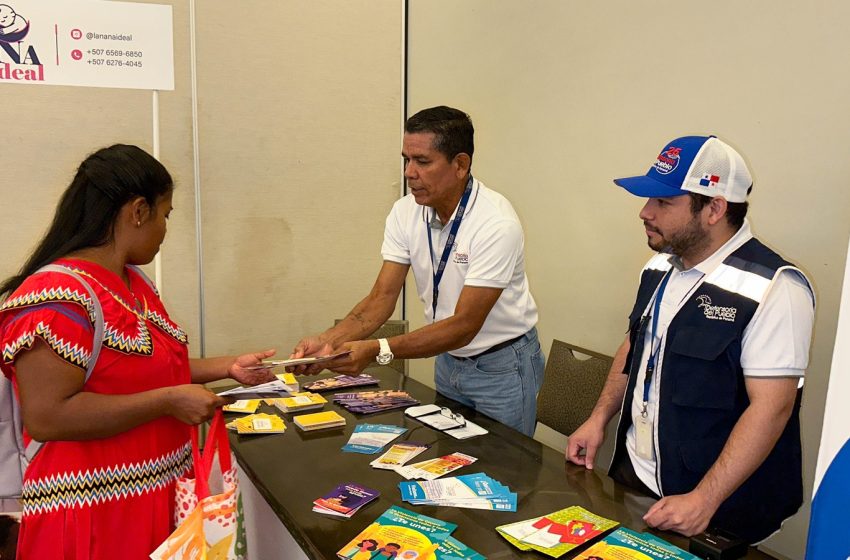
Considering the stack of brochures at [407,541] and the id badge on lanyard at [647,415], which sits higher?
the id badge on lanyard at [647,415]

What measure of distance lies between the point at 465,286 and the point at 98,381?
1286 mm

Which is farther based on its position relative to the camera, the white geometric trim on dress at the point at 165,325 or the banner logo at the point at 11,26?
the banner logo at the point at 11,26

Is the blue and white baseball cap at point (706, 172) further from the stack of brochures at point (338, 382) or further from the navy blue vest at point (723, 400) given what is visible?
the stack of brochures at point (338, 382)

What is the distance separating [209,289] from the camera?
4137mm

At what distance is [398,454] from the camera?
1.83 meters

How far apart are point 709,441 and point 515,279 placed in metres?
1.03

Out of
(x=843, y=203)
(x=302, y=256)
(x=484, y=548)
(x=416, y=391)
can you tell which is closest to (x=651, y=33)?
(x=843, y=203)

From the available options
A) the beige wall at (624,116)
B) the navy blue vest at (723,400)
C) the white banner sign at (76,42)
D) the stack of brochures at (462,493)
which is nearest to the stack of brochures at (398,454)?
the stack of brochures at (462,493)

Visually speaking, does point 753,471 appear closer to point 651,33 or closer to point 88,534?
point 88,534

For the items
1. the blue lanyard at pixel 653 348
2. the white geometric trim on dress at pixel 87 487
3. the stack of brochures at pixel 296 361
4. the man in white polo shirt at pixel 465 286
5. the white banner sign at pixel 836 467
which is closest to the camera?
the white banner sign at pixel 836 467

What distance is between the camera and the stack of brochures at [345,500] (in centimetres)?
150

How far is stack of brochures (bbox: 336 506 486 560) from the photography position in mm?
1308

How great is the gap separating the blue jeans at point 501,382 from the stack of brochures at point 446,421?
24 centimetres

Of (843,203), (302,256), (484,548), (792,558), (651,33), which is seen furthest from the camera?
(302,256)
